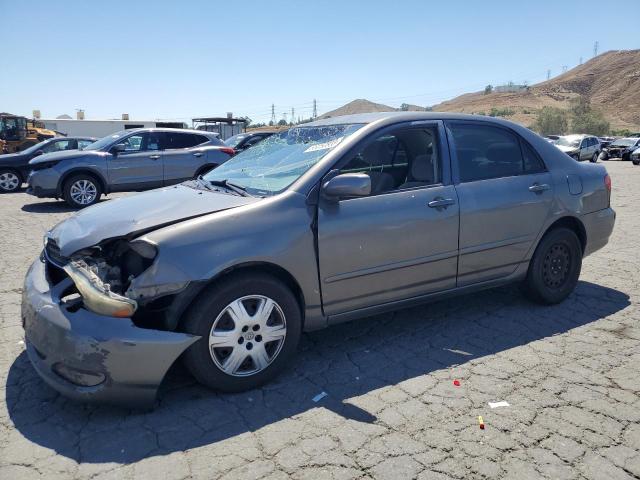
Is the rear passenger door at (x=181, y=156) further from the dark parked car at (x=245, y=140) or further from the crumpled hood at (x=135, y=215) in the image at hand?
the crumpled hood at (x=135, y=215)

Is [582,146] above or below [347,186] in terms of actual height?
above

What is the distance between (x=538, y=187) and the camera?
422 cm

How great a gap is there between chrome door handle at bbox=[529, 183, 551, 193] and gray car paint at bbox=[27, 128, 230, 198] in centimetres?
882

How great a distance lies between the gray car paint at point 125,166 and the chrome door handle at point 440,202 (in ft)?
28.9

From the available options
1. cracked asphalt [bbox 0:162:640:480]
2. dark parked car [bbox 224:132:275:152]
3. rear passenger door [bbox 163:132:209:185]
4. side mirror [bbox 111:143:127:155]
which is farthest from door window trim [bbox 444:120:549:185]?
dark parked car [bbox 224:132:275:152]

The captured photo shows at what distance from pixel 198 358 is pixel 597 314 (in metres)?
3.48

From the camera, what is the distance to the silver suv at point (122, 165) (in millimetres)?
10461

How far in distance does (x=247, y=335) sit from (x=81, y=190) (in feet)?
30.0

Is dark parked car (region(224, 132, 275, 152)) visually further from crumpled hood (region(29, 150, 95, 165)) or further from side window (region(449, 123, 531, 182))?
side window (region(449, 123, 531, 182))

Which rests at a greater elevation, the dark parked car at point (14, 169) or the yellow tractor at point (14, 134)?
the yellow tractor at point (14, 134)

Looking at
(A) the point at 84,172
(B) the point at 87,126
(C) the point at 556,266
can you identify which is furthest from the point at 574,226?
(B) the point at 87,126

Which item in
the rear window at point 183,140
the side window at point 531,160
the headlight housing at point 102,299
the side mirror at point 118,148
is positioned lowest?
the headlight housing at point 102,299

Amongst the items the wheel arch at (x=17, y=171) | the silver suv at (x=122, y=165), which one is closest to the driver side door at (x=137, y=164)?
the silver suv at (x=122, y=165)

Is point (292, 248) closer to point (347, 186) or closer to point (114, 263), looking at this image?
point (347, 186)
